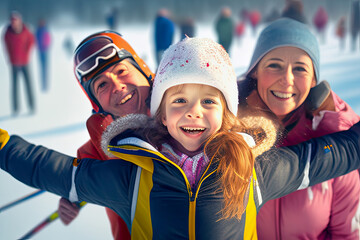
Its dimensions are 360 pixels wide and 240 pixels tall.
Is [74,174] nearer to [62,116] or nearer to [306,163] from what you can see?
[306,163]

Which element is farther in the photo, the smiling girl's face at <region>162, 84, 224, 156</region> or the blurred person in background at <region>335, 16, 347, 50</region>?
the blurred person in background at <region>335, 16, 347, 50</region>

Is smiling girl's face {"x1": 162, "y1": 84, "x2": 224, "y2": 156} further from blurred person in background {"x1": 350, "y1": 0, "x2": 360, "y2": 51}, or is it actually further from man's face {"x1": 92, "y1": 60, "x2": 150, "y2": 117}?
blurred person in background {"x1": 350, "y1": 0, "x2": 360, "y2": 51}

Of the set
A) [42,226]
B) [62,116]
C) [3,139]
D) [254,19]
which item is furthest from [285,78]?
[254,19]

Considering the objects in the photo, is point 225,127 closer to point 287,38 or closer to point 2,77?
point 287,38

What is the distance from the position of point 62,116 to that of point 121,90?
4.10 meters

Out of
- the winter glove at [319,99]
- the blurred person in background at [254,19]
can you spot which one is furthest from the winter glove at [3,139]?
the blurred person in background at [254,19]

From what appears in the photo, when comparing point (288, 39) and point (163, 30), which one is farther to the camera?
point (163, 30)

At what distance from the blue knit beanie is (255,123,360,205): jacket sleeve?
387 mm

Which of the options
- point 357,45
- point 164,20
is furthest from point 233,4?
point 164,20

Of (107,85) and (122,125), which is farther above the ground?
(107,85)

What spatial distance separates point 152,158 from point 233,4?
15.1 m

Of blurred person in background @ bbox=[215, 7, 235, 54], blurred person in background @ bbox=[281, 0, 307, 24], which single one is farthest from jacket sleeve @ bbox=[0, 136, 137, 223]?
blurred person in background @ bbox=[215, 7, 235, 54]

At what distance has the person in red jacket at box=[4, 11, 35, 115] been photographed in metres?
5.61

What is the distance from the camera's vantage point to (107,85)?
5.62ft
